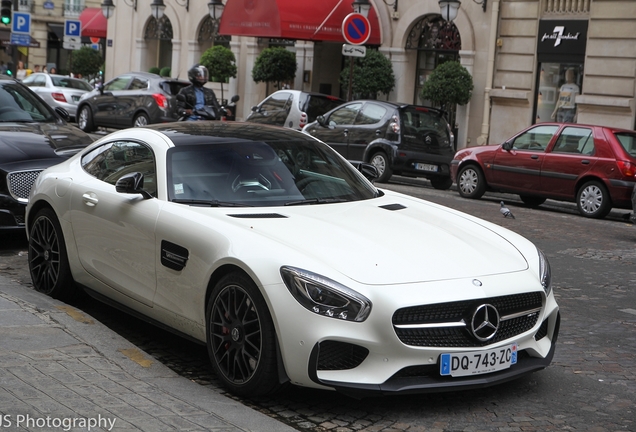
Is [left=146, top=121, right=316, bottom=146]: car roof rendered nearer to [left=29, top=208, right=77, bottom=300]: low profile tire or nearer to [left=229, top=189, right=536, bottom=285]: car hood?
[left=229, top=189, right=536, bottom=285]: car hood

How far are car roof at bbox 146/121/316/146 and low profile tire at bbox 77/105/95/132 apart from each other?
1977 centimetres

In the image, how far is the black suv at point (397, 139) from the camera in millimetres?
18656

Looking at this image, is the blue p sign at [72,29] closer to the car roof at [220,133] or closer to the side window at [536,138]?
the side window at [536,138]

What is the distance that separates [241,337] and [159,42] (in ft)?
119

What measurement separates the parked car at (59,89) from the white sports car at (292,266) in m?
24.3

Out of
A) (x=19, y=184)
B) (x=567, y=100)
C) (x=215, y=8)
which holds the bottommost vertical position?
(x=19, y=184)

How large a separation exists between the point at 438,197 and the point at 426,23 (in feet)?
39.6

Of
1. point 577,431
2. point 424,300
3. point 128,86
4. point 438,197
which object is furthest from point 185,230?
point 128,86

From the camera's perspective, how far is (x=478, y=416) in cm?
486

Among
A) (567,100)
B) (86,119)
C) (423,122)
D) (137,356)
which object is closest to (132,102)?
(86,119)

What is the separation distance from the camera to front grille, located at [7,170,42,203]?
900cm

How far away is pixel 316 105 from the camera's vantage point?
22.0m

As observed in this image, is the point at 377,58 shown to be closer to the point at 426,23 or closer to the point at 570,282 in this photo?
the point at 426,23

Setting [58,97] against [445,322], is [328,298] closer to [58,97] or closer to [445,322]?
[445,322]
